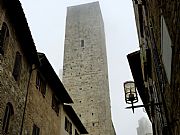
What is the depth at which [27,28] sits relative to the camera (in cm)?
1046

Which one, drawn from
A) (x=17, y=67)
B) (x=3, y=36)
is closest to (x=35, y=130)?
(x=17, y=67)

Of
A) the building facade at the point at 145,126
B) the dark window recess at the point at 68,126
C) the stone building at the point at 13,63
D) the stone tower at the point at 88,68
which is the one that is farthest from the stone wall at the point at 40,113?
the building facade at the point at 145,126

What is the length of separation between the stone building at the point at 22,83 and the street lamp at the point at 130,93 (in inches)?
164

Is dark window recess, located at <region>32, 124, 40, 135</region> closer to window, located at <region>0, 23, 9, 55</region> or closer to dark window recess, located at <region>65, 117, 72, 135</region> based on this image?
window, located at <region>0, 23, 9, 55</region>

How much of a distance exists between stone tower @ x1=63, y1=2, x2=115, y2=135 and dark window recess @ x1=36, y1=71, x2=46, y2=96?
74.1 ft

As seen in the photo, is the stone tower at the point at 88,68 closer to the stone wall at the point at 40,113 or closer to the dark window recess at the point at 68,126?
the dark window recess at the point at 68,126

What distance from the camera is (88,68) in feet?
138

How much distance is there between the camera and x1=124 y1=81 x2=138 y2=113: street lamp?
21.9 ft

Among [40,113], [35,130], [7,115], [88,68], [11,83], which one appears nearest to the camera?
[7,115]

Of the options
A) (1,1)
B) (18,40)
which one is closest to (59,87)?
(18,40)

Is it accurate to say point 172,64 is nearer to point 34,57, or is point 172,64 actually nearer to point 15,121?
point 15,121

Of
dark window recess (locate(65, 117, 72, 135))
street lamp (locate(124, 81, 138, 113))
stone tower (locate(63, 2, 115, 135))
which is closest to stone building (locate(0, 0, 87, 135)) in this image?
dark window recess (locate(65, 117, 72, 135))

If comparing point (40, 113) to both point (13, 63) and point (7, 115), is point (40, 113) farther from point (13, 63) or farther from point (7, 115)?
point (13, 63)

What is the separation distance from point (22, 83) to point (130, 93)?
5.74 meters
